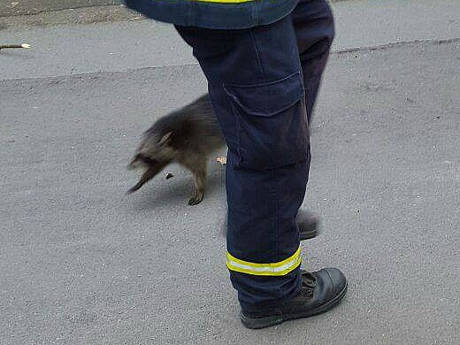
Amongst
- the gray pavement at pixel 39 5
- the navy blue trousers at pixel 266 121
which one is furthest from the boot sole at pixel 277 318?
the gray pavement at pixel 39 5

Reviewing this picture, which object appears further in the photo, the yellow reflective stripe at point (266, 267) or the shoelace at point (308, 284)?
the shoelace at point (308, 284)

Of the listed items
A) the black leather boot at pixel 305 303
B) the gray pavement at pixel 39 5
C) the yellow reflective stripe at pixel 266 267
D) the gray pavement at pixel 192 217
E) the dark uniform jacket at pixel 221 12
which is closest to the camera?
the dark uniform jacket at pixel 221 12

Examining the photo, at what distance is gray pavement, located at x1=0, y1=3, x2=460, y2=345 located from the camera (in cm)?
278

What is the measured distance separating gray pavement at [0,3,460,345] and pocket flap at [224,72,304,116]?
101 cm

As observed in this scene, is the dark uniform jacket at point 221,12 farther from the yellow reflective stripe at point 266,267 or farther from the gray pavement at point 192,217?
the gray pavement at point 192,217

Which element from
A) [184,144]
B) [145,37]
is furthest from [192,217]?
[145,37]

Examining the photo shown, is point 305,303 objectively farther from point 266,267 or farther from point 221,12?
point 221,12

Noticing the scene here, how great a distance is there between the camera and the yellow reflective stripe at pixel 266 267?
246cm

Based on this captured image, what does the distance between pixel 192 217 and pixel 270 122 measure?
1.48 metres

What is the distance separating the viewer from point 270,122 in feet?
6.88

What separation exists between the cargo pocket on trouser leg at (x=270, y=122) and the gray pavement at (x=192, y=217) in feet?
2.70

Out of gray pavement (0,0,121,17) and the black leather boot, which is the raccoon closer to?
the black leather boot

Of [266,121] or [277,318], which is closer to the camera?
[266,121]

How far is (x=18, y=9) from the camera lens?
21.6ft
